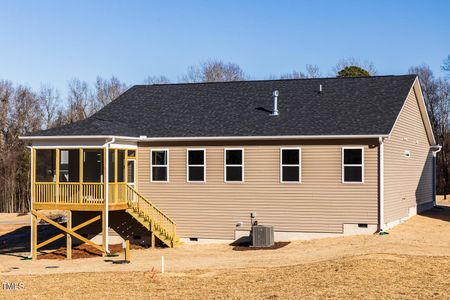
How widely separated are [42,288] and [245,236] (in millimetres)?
11211

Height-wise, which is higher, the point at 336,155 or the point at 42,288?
the point at 336,155

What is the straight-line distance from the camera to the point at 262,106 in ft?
103

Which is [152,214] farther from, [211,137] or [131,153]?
[211,137]

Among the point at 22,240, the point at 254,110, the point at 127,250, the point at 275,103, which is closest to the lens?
the point at 127,250

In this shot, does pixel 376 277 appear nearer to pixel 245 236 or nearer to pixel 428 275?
pixel 428 275

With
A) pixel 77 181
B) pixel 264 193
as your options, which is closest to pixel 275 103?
pixel 264 193

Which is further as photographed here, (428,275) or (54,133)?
(54,133)

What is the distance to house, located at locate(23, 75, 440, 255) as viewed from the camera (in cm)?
2764

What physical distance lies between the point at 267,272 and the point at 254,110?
11.9 m

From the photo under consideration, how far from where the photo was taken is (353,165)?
27.7 m

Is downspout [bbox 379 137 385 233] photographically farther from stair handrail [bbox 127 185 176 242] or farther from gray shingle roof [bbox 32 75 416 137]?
stair handrail [bbox 127 185 176 242]

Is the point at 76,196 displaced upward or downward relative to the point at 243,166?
downward

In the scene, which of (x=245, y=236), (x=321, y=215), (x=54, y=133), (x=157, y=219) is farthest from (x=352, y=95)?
(x=54, y=133)

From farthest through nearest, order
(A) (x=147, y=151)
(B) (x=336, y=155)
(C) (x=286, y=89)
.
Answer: (C) (x=286, y=89) → (A) (x=147, y=151) → (B) (x=336, y=155)
